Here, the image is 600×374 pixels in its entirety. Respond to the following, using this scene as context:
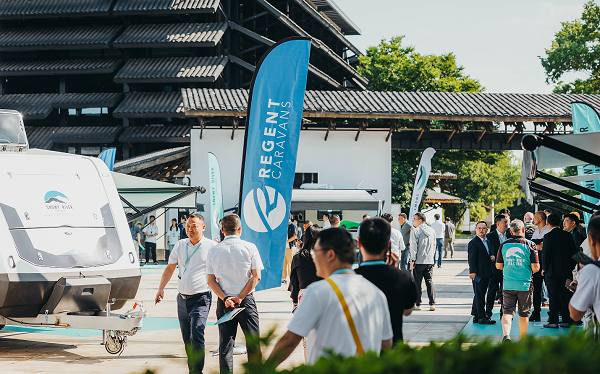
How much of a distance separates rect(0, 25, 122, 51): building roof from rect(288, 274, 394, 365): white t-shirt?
33774mm

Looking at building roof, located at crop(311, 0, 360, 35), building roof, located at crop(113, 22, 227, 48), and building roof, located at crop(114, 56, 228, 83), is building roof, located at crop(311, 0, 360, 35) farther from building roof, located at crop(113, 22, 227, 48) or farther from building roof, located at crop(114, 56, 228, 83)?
building roof, located at crop(114, 56, 228, 83)

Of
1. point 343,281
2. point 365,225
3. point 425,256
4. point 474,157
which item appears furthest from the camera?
point 474,157

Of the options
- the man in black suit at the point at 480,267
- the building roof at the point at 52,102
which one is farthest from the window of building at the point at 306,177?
the man in black suit at the point at 480,267

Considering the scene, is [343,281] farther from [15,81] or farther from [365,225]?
[15,81]

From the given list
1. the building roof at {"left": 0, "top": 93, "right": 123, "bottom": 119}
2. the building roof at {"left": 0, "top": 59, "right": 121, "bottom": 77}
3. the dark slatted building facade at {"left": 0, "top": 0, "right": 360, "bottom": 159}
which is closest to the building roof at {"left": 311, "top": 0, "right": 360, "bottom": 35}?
the dark slatted building facade at {"left": 0, "top": 0, "right": 360, "bottom": 159}

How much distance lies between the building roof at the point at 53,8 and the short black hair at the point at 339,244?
33853mm

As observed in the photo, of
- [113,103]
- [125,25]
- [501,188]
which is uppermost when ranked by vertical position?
[125,25]

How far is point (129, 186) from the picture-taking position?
14.4 meters

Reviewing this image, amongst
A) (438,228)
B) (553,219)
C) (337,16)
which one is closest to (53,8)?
(337,16)

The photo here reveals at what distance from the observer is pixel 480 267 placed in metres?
10.2

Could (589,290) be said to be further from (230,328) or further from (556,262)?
(556,262)

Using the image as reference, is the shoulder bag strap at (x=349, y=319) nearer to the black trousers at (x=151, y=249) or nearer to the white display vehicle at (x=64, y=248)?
the white display vehicle at (x=64, y=248)

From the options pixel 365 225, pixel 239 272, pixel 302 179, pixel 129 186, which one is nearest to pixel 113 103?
pixel 302 179

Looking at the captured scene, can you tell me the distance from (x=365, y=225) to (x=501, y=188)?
57.9 metres
